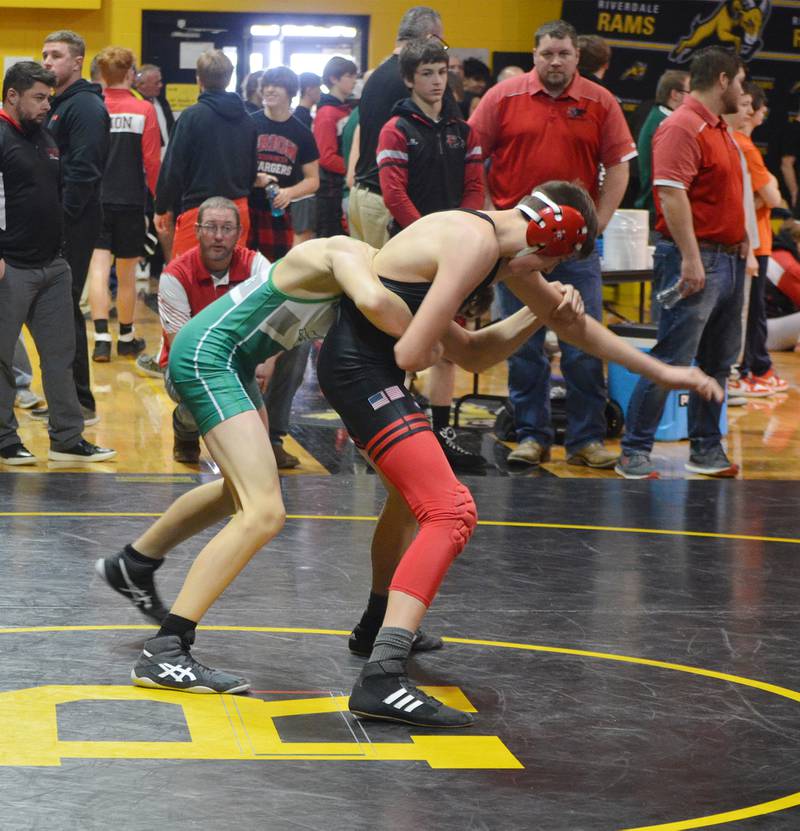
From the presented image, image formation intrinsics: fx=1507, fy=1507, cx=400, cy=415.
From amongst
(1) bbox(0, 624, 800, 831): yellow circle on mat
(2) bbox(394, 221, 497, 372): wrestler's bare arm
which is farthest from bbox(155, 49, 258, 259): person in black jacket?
(2) bbox(394, 221, 497, 372): wrestler's bare arm

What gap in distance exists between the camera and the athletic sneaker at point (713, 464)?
6848mm

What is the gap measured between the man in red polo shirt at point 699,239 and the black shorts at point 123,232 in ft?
12.4

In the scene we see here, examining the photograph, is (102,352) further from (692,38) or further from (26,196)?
(692,38)

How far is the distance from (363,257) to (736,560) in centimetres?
226

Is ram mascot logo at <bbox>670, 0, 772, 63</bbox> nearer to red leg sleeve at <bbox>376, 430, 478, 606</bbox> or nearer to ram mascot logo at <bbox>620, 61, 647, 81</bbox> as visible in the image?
ram mascot logo at <bbox>620, 61, 647, 81</bbox>

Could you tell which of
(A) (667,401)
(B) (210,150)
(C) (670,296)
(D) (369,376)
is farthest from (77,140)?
(D) (369,376)

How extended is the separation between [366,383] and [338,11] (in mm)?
12311

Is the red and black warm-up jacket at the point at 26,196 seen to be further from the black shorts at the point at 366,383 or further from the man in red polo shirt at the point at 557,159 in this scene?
the black shorts at the point at 366,383

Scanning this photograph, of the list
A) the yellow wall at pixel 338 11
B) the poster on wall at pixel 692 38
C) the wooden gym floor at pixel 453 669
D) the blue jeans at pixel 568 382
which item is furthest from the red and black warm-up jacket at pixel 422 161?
the yellow wall at pixel 338 11

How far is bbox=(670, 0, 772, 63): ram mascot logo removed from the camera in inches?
581

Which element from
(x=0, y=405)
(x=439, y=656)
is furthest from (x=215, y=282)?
(x=439, y=656)

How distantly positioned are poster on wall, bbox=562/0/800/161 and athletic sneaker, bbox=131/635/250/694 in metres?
11.3

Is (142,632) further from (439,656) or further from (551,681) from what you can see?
(551,681)

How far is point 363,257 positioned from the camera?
12.2 feet
